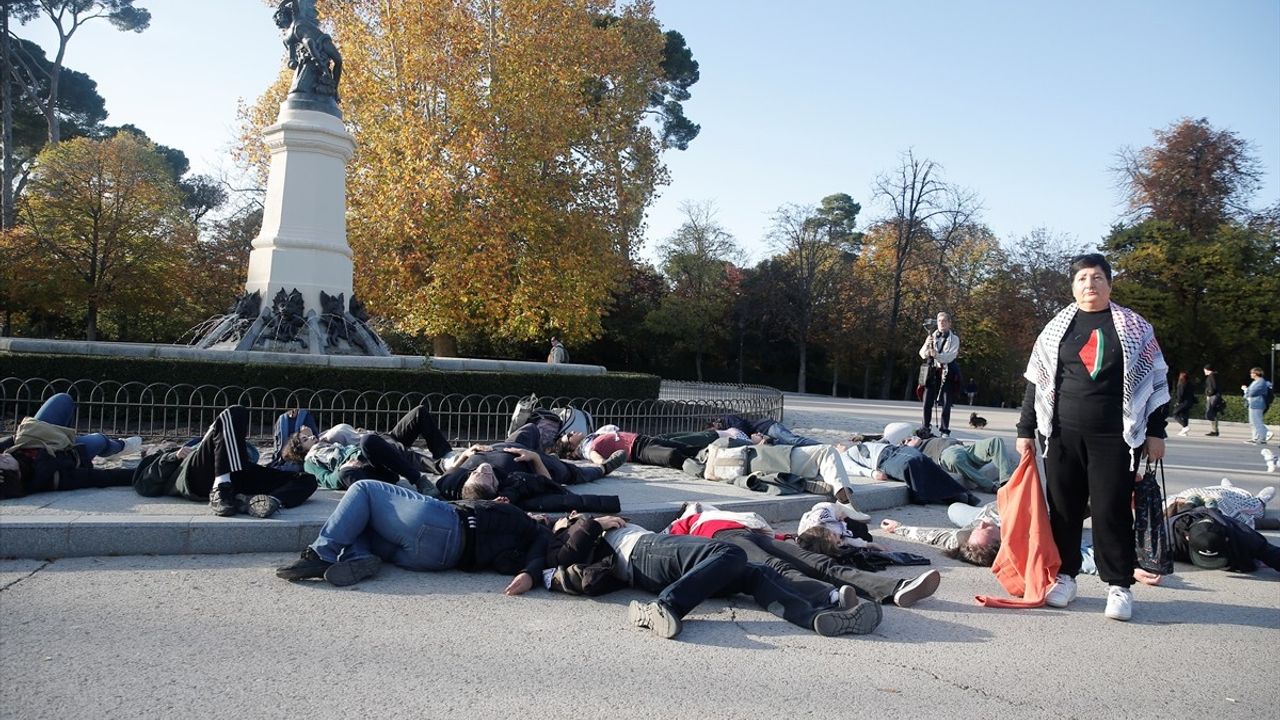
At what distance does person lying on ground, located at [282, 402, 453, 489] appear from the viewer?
654 centimetres

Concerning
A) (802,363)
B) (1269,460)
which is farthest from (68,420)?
(802,363)

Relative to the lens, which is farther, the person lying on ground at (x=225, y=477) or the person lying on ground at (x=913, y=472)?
the person lying on ground at (x=913, y=472)

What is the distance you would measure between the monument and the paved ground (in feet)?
31.7

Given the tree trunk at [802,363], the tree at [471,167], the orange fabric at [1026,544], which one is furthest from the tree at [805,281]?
the orange fabric at [1026,544]

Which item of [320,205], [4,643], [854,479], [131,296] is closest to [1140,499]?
[854,479]

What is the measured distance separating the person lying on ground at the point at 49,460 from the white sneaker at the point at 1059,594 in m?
6.83

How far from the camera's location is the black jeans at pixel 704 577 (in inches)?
169

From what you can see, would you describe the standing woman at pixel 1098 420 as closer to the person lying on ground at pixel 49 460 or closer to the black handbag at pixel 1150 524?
the black handbag at pixel 1150 524

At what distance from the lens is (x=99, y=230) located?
83.0ft

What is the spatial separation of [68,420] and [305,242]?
28.0 ft

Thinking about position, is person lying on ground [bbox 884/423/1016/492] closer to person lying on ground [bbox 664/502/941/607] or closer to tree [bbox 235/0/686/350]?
person lying on ground [bbox 664/502/941/607]

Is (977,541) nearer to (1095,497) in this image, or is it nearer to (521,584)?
(1095,497)

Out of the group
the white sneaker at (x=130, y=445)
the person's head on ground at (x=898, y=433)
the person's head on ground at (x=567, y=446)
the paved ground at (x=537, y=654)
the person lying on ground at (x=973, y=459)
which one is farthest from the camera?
the person's head on ground at (x=898, y=433)

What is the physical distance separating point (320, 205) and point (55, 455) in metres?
9.28
